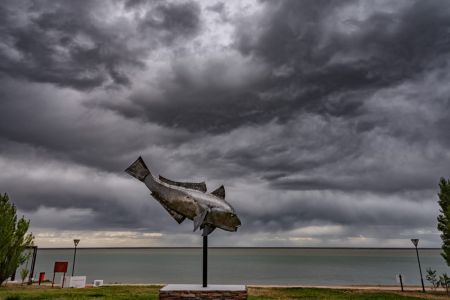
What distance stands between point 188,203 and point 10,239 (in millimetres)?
19726

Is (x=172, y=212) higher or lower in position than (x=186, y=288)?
higher

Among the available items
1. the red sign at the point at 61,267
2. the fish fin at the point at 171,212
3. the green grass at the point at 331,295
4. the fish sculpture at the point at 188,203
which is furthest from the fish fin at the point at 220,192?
the red sign at the point at 61,267

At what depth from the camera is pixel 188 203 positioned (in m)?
12.6

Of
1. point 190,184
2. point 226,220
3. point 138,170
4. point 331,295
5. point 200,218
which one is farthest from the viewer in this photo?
point 331,295

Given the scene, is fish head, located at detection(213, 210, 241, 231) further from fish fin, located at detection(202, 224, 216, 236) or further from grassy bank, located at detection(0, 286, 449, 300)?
grassy bank, located at detection(0, 286, 449, 300)

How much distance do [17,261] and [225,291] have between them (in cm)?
2154

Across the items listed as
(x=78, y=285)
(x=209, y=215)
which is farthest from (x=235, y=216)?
(x=78, y=285)

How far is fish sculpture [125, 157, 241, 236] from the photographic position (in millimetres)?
12508

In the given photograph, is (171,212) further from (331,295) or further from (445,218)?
(445,218)

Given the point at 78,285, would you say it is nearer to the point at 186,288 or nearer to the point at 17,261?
the point at 17,261

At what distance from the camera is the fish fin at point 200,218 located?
12.2 m

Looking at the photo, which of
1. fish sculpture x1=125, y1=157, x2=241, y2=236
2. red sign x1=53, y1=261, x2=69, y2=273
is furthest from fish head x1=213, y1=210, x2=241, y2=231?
red sign x1=53, y1=261, x2=69, y2=273

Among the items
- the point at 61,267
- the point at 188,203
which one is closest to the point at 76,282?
the point at 61,267

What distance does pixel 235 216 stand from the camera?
1280 cm
